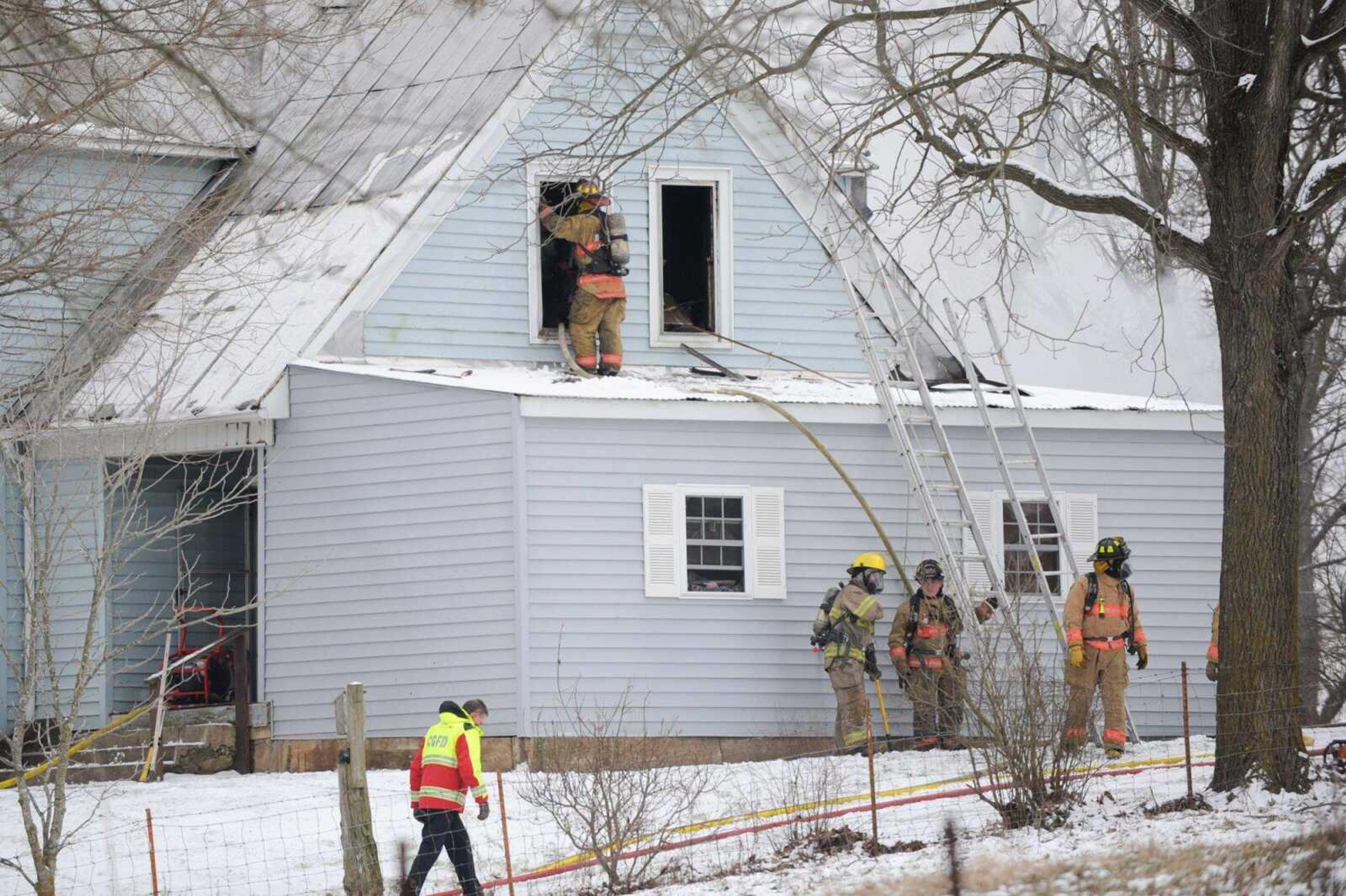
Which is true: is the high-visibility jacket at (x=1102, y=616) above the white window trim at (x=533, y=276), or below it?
below

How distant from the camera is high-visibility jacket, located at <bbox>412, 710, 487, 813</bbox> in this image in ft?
35.4

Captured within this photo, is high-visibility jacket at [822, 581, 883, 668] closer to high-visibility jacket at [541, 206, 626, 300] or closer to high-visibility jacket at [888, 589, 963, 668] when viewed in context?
high-visibility jacket at [888, 589, 963, 668]

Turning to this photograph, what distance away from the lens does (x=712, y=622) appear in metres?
15.9

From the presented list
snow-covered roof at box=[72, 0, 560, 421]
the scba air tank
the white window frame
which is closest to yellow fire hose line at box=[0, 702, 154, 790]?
snow-covered roof at box=[72, 0, 560, 421]

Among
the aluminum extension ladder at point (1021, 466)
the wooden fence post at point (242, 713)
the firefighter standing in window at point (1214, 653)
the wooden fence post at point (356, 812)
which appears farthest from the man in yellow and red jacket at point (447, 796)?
the firefighter standing in window at point (1214, 653)

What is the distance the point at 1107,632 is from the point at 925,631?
63.8 inches

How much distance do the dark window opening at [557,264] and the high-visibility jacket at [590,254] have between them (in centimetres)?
19

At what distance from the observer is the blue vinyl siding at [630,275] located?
54.9ft

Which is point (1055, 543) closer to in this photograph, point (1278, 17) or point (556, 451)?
point (556, 451)

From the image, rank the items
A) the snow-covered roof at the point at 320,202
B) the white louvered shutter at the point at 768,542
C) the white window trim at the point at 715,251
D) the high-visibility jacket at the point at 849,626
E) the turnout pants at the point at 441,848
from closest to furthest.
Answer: the turnout pants at the point at 441,848 → the high-visibility jacket at the point at 849,626 → the white louvered shutter at the point at 768,542 → the snow-covered roof at the point at 320,202 → the white window trim at the point at 715,251

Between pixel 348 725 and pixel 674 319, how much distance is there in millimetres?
8297

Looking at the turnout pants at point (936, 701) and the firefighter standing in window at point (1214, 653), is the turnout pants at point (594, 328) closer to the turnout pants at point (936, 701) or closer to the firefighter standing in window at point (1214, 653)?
the turnout pants at point (936, 701)

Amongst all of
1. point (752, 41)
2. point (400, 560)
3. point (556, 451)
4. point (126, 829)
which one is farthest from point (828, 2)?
point (126, 829)

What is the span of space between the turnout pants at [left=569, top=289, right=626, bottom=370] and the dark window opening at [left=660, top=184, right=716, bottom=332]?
1.00 meters
